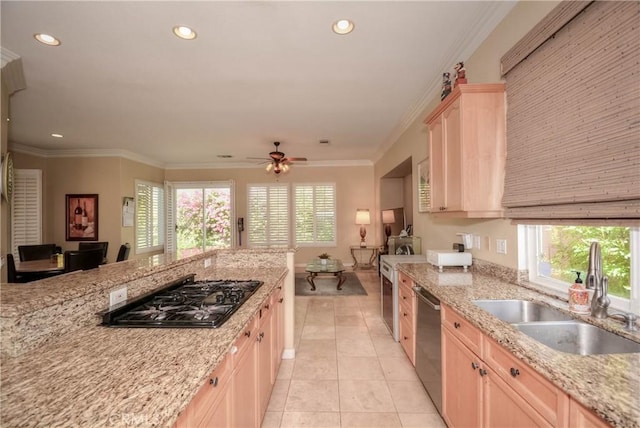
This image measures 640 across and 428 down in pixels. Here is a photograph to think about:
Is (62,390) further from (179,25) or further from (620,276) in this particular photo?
(179,25)

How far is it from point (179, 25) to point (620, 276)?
317cm

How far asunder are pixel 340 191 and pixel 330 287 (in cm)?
270

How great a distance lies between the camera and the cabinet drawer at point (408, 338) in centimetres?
254

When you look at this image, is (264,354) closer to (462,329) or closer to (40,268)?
(462,329)

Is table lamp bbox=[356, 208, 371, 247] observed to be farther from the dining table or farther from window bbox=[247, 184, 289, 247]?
the dining table

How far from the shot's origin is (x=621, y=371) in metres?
0.90

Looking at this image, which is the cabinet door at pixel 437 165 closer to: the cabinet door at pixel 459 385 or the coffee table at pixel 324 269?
the cabinet door at pixel 459 385

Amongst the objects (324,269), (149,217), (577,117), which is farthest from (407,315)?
(149,217)

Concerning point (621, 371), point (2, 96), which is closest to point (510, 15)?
point (621, 371)

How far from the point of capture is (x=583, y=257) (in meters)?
1.62

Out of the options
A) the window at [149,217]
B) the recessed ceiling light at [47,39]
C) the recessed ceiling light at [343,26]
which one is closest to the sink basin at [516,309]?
the recessed ceiling light at [343,26]

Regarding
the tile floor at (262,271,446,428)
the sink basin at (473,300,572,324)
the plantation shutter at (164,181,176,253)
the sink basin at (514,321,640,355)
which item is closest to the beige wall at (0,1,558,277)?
the plantation shutter at (164,181,176,253)

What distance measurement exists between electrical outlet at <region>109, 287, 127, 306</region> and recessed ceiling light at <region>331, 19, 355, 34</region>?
2.27 meters

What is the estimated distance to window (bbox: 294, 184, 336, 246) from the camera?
7.32 m
